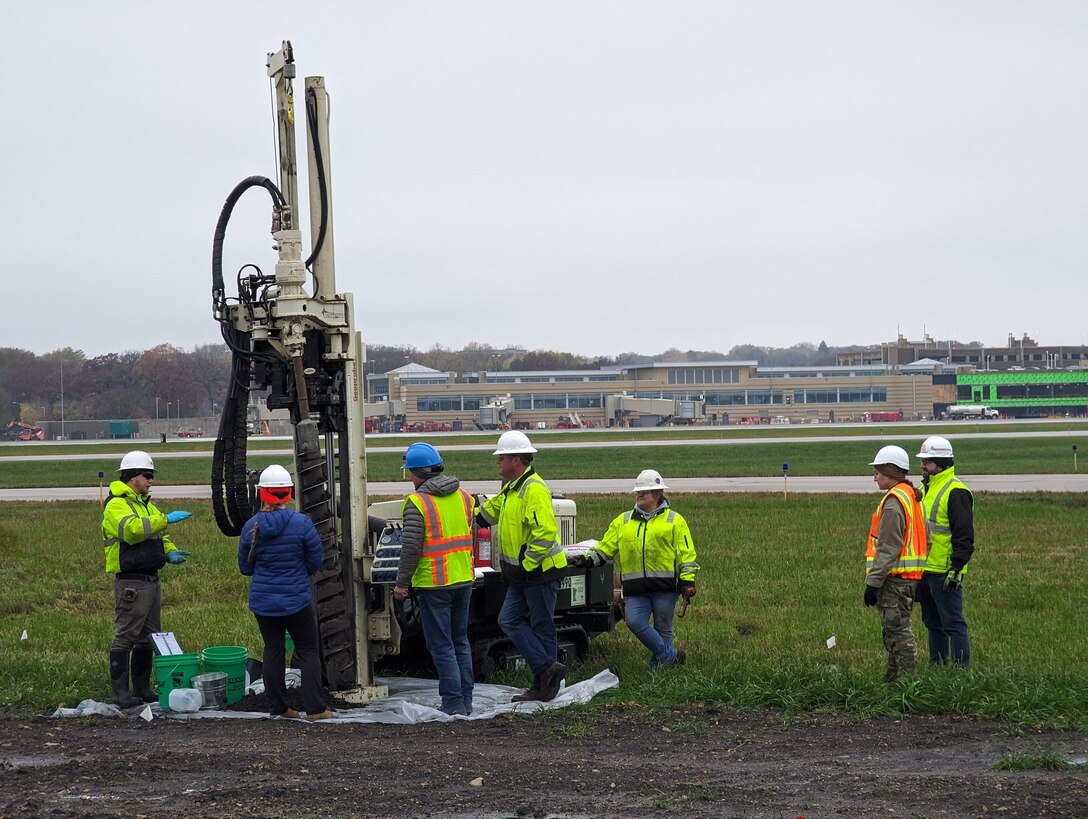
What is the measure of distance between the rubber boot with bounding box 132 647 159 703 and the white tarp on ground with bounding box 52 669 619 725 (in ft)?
0.88

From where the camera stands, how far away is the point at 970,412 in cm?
10475

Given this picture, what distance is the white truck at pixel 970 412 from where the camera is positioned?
104 metres

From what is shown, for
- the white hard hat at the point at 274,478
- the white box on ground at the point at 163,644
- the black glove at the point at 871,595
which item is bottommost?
the white box on ground at the point at 163,644

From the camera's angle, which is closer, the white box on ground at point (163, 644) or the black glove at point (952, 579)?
the white box on ground at point (163, 644)

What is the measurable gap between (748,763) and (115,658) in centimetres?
521

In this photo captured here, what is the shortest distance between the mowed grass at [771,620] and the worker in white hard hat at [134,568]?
523mm

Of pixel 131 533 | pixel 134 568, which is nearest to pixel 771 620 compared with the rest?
pixel 134 568

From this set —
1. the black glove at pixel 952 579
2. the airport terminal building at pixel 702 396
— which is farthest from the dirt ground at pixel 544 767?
the airport terminal building at pixel 702 396

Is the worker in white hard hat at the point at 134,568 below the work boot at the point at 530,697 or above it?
above

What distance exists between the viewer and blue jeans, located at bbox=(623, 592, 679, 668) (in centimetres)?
1015

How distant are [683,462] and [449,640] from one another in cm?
3995

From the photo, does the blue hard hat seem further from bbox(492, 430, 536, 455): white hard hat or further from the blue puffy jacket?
the blue puffy jacket

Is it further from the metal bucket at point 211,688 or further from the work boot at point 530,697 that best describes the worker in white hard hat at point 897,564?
the metal bucket at point 211,688

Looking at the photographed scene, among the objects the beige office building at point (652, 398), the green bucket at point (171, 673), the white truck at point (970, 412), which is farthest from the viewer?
the beige office building at point (652, 398)
